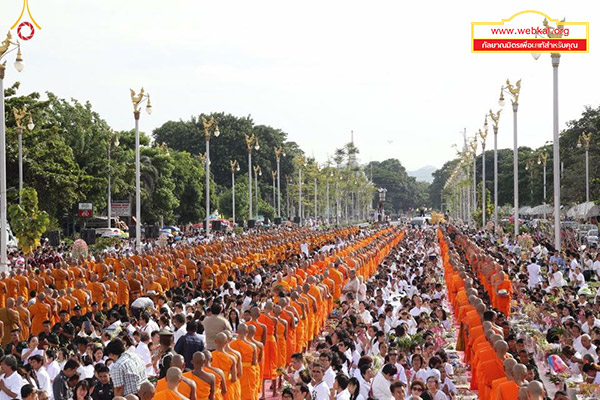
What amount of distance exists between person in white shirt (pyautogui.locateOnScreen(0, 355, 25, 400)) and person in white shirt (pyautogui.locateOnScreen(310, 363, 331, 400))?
3.54 meters

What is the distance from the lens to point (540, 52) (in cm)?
2925

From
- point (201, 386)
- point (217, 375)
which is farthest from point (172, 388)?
point (217, 375)

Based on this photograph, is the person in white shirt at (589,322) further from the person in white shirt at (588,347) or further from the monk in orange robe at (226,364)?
the monk in orange robe at (226,364)

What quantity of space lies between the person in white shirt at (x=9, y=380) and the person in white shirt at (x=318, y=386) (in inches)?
140

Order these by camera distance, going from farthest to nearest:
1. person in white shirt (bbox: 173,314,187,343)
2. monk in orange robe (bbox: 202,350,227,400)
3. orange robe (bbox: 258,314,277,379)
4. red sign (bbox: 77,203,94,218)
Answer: red sign (bbox: 77,203,94,218) < orange robe (bbox: 258,314,277,379) < person in white shirt (bbox: 173,314,187,343) < monk in orange robe (bbox: 202,350,227,400)

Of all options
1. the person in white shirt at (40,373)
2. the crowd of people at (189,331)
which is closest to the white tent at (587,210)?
the crowd of people at (189,331)

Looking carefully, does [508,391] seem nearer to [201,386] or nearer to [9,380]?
[201,386]

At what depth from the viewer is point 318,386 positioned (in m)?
10.1

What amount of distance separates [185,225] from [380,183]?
116 metres

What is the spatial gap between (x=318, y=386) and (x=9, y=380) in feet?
12.4

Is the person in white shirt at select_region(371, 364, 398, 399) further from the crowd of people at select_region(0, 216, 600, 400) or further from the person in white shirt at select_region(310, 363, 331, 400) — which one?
the person in white shirt at select_region(310, 363, 331, 400)

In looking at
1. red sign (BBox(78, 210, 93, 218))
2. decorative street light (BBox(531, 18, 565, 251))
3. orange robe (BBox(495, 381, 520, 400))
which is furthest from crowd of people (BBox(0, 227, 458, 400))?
red sign (BBox(78, 210, 93, 218))

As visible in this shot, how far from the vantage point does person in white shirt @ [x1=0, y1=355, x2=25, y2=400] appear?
34.5 feet

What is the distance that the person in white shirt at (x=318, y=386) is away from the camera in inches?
396
